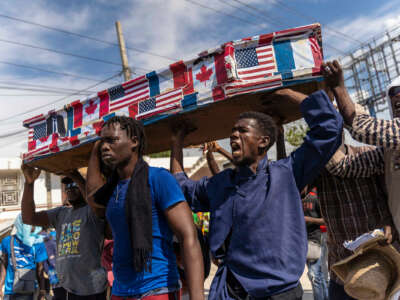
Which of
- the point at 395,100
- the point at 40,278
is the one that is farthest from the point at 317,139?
the point at 40,278

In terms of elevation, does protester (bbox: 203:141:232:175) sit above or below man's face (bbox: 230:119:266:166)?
above

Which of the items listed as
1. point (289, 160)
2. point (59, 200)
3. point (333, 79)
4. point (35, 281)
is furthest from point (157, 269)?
point (59, 200)

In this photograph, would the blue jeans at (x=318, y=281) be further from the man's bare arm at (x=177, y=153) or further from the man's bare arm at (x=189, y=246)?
the man's bare arm at (x=189, y=246)

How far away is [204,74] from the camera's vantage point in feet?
8.19

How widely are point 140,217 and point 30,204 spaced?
6.49ft

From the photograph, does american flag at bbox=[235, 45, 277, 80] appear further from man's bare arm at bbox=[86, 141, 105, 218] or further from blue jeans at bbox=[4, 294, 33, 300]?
blue jeans at bbox=[4, 294, 33, 300]

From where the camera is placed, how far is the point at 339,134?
5.98 ft

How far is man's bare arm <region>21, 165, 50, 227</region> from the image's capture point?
10.9ft

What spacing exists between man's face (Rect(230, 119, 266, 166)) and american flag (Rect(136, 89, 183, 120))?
703mm

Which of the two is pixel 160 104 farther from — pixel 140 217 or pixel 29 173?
pixel 29 173

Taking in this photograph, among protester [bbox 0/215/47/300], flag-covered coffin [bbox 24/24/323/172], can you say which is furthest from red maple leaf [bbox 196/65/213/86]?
protester [bbox 0/215/47/300]

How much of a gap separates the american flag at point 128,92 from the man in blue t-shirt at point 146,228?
29.0 inches

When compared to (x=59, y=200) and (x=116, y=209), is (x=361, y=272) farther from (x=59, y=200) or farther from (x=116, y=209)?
(x=59, y=200)

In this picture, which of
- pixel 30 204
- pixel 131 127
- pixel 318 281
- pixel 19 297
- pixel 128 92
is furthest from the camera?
pixel 19 297
